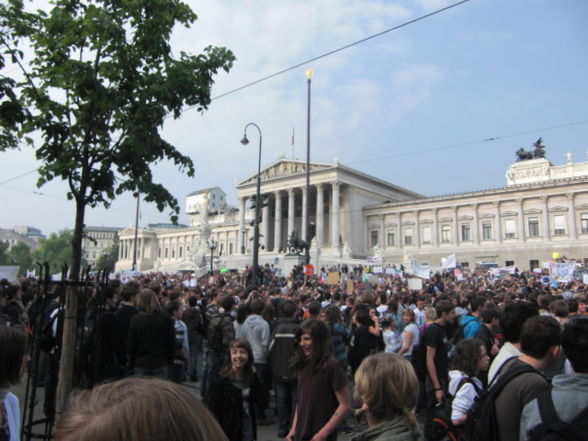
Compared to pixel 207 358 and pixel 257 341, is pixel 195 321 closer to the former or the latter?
pixel 207 358

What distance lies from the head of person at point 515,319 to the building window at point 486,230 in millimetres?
53891

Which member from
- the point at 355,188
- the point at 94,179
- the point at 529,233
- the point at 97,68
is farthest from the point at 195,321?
the point at 355,188

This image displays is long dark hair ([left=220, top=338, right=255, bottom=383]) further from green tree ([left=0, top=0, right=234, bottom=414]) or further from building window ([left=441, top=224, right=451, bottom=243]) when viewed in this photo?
building window ([left=441, top=224, right=451, bottom=243])

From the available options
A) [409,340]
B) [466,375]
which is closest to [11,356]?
[466,375]

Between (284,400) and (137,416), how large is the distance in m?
5.45

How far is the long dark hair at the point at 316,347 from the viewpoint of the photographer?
13.0 ft

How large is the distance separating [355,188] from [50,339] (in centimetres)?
5819

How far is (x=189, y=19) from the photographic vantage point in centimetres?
575

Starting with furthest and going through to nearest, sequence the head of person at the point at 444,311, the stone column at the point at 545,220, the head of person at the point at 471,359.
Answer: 1. the stone column at the point at 545,220
2. the head of person at the point at 444,311
3. the head of person at the point at 471,359

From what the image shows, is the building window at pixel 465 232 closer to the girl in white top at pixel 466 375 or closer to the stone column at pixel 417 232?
the stone column at pixel 417 232

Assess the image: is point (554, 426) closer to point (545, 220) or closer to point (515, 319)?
point (515, 319)

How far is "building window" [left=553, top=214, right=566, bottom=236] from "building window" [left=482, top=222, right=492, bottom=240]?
668cm

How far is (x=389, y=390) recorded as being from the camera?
246 centimetres

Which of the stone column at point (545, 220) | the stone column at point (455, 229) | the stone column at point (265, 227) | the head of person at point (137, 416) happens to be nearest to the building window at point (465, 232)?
the stone column at point (455, 229)
